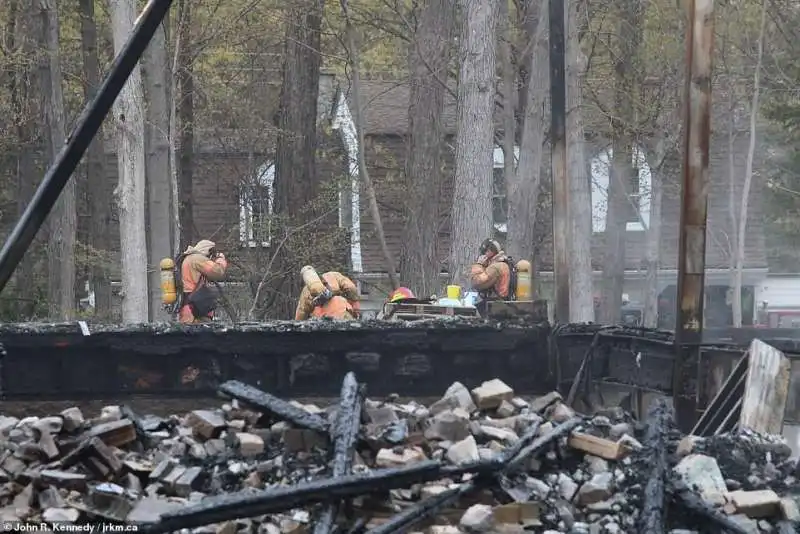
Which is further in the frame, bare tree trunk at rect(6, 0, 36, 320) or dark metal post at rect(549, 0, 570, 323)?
bare tree trunk at rect(6, 0, 36, 320)

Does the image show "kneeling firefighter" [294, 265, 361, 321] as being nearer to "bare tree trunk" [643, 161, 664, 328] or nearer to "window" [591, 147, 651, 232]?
"bare tree trunk" [643, 161, 664, 328]

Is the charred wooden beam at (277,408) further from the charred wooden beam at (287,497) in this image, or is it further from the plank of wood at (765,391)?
the plank of wood at (765,391)

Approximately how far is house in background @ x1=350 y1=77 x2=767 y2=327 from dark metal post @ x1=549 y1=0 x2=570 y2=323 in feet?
45.9

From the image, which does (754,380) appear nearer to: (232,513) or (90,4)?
(232,513)

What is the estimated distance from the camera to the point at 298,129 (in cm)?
2252

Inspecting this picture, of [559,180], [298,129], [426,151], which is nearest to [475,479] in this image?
[559,180]

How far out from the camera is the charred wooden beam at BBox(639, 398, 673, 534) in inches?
226

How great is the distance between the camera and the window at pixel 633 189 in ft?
92.0

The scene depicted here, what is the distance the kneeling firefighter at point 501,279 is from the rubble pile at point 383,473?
6.12m

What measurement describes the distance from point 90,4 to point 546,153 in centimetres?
1333

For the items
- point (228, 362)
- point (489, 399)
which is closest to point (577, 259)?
point (228, 362)

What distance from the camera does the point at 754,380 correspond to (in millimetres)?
8039

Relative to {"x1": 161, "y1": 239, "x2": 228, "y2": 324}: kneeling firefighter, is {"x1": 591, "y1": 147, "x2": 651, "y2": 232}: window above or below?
above

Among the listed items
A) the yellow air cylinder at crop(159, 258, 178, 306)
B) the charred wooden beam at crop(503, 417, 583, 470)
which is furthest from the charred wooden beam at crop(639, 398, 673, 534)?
the yellow air cylinder at crop(159, 258, 178, 306)
